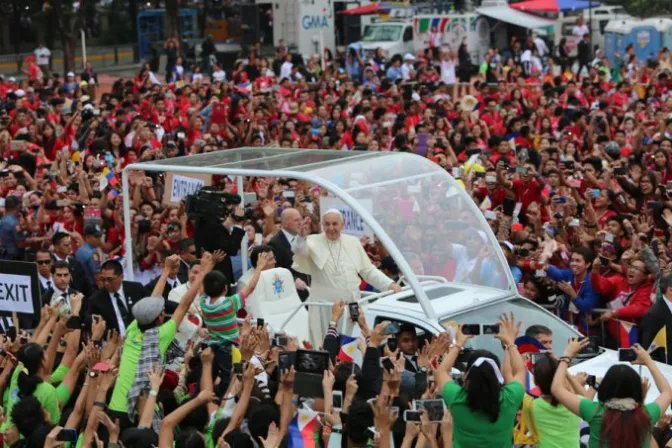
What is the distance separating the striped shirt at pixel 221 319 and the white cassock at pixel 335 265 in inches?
60.0

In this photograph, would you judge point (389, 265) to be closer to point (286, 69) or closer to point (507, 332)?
point (507, 332)

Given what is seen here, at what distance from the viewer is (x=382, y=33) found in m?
39.9

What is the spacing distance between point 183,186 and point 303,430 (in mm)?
5926

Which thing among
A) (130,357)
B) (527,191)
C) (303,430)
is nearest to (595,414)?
(303,430)

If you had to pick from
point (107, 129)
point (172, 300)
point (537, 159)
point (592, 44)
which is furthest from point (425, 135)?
point (592, 44)

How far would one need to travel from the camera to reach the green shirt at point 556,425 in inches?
285

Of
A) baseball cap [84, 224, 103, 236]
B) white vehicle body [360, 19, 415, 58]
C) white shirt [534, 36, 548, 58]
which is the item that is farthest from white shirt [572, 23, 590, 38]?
baseball cap [84, 224, 103, 236]

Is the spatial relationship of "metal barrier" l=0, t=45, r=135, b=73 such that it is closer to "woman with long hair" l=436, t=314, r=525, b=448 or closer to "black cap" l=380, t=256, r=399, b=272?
"black cap" l=380, t=256, r=399, b=272

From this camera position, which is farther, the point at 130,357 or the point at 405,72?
the point at 405,72

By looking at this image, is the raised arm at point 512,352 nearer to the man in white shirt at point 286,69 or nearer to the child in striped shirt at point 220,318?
the child in striped shirt at point 220,318

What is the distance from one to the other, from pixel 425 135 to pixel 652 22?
1833cm

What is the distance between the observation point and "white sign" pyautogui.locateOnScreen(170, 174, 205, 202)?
12609mm

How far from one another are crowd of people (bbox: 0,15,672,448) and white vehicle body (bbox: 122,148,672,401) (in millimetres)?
146

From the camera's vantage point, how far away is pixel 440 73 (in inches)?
1283
